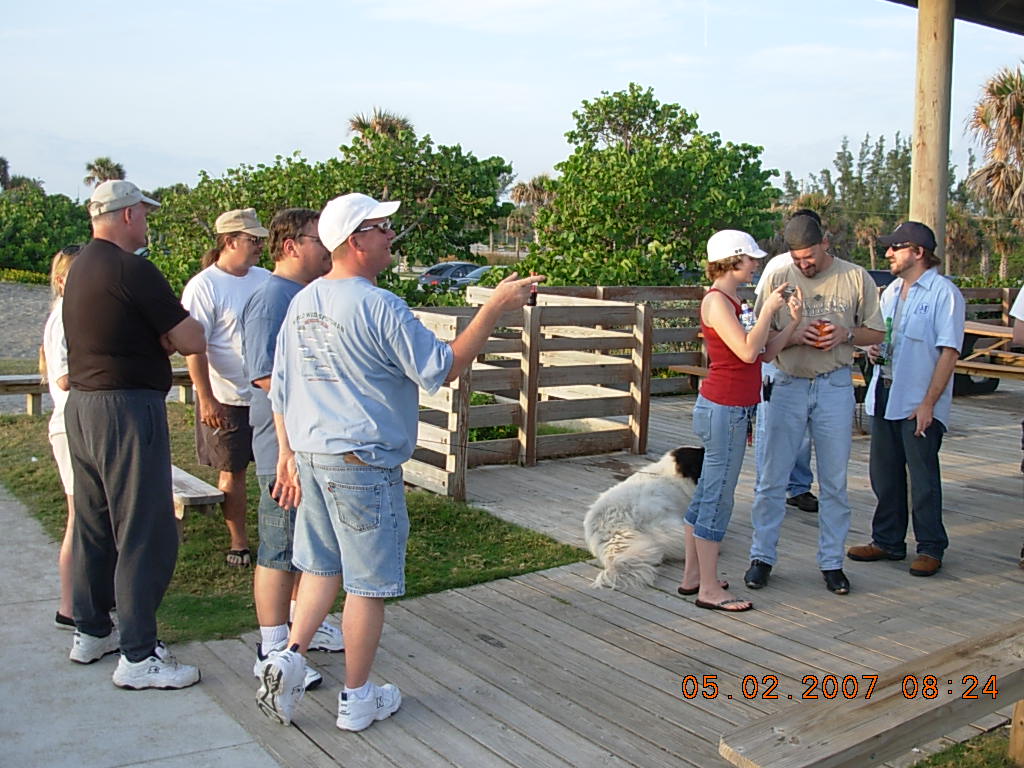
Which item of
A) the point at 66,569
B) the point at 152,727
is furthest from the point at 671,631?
the point at 66,569

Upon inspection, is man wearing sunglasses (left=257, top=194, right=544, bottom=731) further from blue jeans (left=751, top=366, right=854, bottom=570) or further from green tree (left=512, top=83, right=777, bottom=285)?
green tree (left=512, top=83, right=777, bottom=285)

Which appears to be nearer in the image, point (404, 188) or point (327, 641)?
point (327, 641)

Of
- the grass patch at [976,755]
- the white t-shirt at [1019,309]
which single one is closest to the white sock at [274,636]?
the grass patch at [976,755]

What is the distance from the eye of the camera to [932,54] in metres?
7.73

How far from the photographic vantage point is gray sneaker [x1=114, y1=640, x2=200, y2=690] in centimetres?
381

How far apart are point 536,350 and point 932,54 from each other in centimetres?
372

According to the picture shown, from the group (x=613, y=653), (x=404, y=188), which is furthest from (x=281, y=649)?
(x=404, y=188)

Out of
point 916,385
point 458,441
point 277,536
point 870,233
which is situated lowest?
point 458,441

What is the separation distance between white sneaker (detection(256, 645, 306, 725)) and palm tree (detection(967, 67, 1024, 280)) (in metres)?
22.0

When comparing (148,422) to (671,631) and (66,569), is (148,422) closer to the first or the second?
(66,569)

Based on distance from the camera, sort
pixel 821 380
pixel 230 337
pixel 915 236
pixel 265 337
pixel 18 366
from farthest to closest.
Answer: pixel 18 366, pixel 915 236, pixel 230 337, pixel 821 380, pixel 265 337

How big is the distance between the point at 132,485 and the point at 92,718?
0.82 meters

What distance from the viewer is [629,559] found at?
5.21 m

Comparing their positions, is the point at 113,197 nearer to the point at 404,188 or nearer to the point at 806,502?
the point at 806,502
